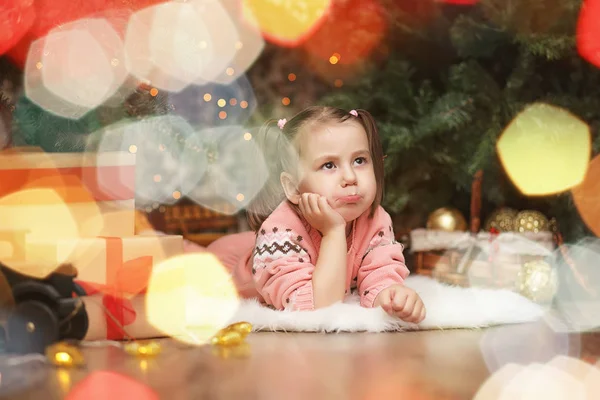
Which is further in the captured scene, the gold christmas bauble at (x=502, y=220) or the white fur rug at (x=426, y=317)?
the gold christmas bauble at (x=502, y=220)

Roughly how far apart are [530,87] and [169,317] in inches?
41.5

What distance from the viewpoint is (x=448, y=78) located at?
1.67 m

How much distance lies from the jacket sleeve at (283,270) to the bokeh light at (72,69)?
453mm

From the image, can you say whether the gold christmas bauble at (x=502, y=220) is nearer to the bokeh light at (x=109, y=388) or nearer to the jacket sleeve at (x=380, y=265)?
the jacket sleeve at (x=380, y=265)

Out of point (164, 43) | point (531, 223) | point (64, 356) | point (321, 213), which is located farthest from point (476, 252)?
point (64, 356)

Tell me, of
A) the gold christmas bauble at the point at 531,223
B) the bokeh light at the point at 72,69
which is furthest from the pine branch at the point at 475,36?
the bokeh light at the point at 72,69

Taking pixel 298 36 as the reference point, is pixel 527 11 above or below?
above

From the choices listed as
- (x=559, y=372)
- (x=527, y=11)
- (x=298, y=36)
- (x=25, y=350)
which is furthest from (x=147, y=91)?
(x=559, y=372)

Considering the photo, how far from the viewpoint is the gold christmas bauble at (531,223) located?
5.06ft

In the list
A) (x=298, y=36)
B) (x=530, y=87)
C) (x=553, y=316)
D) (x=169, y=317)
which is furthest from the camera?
(x=298, y=36)

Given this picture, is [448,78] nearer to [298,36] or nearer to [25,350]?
[298,36]

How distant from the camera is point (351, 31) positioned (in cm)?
172

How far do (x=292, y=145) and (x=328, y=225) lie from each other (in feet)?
0.48

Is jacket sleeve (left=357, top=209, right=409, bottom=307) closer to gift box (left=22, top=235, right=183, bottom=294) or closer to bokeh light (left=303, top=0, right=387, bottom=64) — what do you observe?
gift box (left=22, top=235, right=183, bottom=294)
